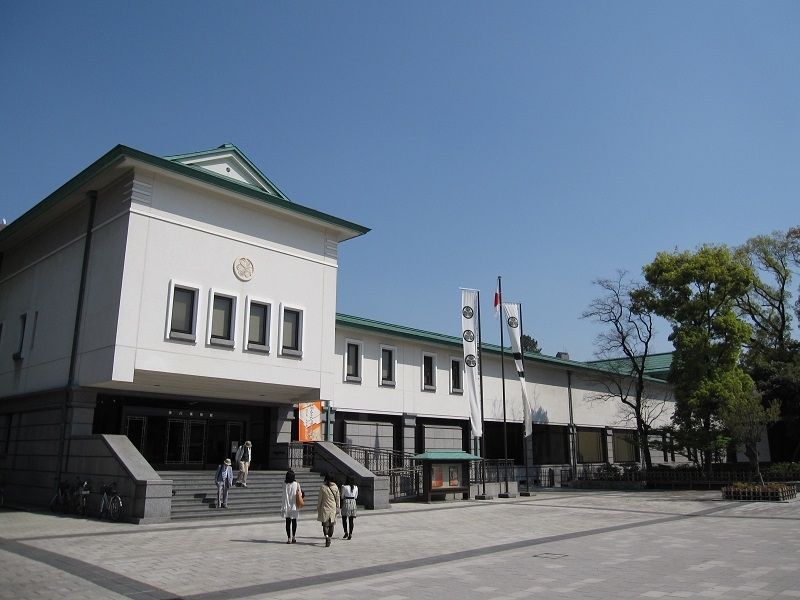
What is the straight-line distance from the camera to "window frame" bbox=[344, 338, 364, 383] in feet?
99.1

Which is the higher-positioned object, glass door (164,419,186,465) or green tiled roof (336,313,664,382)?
green tiled roof (336,313,664,382)

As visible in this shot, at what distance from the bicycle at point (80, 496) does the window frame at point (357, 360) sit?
12693 millimetres

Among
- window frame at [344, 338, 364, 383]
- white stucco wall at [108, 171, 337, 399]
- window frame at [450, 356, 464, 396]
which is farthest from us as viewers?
window frame at [450, 356, 464, 396]

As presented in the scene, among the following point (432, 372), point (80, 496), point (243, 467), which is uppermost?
point (432, 372)

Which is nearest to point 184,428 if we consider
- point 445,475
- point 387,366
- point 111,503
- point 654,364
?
point 111,503

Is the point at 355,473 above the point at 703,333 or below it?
below

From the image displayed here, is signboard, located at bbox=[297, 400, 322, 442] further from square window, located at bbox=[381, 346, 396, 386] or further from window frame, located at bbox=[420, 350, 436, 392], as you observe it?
window frame, located at bbox=[420, 350, 436, 392]

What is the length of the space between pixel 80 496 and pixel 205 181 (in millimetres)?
10790

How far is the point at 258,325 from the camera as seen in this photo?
23.6 metres

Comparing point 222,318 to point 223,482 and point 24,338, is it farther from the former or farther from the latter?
point 24,338

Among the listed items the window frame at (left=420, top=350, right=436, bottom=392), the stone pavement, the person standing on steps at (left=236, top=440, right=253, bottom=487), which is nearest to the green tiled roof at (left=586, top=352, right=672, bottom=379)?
the window frame at (left=420, top=350, right=436, bottom=392)

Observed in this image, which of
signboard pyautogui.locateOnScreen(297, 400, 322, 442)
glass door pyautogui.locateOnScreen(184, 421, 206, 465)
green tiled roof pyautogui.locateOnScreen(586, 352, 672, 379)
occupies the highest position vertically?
green tiled roof pyautogui.locateOnScreen(586, 352, 672, 379)

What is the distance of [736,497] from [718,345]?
389 inches

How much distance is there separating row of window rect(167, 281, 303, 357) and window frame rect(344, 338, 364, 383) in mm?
5985
